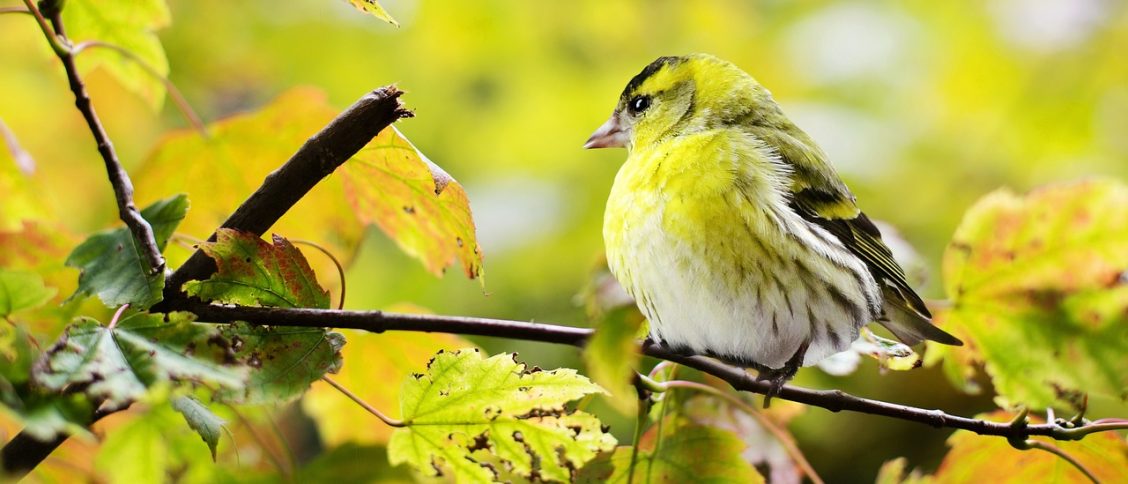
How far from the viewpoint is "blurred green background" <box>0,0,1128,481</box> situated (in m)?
2.06

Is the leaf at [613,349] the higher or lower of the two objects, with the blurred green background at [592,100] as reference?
higher

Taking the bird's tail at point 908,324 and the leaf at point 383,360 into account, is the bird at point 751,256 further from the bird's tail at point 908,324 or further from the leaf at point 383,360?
the leaf at point 383,360

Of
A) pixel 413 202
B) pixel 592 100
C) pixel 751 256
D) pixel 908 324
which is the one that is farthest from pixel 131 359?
pixel 592 100

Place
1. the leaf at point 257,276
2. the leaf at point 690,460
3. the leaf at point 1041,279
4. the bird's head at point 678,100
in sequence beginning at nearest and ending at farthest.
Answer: the leaf at point 257,276 → the leaf at point 690,460 → the leaf at point 1041,279 → the bird's head at point 678,100

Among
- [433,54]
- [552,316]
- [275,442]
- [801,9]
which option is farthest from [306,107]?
[801,9]

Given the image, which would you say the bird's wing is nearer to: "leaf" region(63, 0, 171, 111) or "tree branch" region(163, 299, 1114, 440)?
"tree branch" region(163, 299, 1114, 440)

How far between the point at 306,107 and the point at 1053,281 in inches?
27.4

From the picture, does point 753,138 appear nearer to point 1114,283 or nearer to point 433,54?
point 1114,283

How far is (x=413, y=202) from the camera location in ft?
2.35

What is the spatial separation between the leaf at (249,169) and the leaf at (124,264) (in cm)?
28

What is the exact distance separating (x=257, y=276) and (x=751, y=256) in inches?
16.9

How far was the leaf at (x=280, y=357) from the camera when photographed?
51 cm

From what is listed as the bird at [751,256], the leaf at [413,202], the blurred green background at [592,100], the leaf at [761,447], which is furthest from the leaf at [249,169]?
the blurred green background at [592,100]

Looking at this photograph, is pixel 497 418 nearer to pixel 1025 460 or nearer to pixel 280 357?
pixel 280 357
